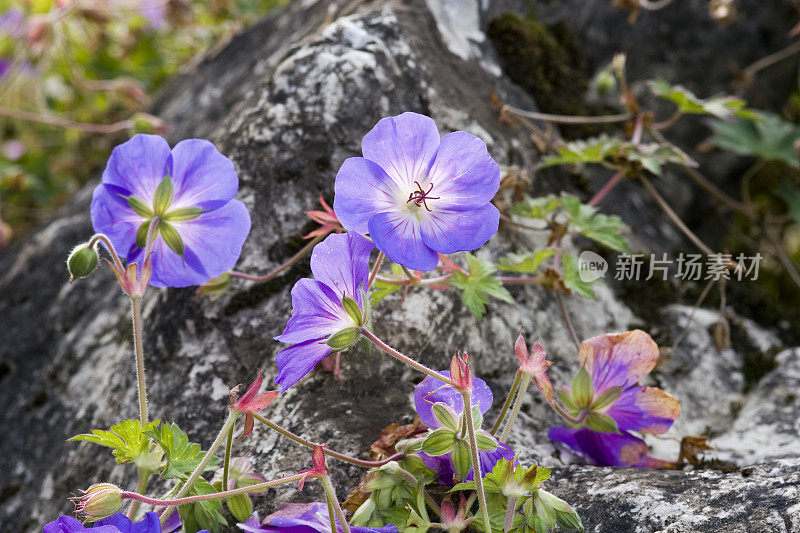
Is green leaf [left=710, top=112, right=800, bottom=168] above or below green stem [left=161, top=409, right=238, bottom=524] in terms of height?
above

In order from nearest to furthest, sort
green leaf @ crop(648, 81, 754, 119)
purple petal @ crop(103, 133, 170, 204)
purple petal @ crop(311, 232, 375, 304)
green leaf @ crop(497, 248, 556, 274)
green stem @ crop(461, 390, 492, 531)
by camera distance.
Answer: green stem @ crop(461, 390, 492, 531) < purple petal @ crop(311, 232, 375, 304) < purple petal @ crop(103, 133, 170, 204) < green leaf @ crop(497, 248, 556, 274) < green leaf @ crop(648, 81, 754, 119)

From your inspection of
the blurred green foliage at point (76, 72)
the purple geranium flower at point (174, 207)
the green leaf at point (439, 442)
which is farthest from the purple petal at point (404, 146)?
the blurred green foliage at point (76, 72)

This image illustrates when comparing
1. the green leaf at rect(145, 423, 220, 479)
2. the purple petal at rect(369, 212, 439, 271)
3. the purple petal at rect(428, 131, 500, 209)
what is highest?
the purple petal at rect(428, 131, 500, 209)

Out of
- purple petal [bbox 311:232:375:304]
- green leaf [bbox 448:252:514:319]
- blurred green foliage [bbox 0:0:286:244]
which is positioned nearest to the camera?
purple petal [bbox 311:232:375:304]

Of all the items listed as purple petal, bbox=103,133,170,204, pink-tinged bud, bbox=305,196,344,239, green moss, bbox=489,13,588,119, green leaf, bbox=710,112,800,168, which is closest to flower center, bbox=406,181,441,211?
pink-tinged bud, bbox=305,196,344,239

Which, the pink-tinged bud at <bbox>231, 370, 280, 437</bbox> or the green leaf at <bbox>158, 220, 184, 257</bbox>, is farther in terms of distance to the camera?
the green leaf at <bbox>158, 220, 184, 257</bbox>

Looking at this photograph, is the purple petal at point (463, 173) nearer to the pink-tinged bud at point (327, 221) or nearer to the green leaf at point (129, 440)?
the pink-tinged bud at point (327, 221)

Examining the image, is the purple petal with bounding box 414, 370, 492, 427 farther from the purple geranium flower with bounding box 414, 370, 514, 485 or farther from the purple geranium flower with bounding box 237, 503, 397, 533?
the purple geranium flower with bounding box 237, 503, 397, 533
